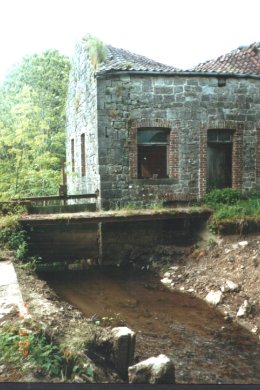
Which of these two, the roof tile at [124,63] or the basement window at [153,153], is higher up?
the roof tile at [124,63]

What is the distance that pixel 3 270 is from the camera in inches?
254

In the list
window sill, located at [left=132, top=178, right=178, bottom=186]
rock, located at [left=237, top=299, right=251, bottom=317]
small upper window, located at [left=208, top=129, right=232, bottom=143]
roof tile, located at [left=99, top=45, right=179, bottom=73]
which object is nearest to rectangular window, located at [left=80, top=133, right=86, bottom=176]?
window sill, located at [left=132, top=178, right=178, bottom=186]

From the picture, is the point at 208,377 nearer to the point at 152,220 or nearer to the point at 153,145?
the point at 152,220

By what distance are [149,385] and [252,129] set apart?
1004 centimetres

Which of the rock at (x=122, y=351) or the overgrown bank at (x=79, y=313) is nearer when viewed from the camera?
the overgrown bank at (x=79, y=313)

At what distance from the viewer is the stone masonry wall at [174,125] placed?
10.8 metres

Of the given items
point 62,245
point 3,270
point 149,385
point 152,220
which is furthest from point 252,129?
point 149,385

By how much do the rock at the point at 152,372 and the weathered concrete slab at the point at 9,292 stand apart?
1627mm

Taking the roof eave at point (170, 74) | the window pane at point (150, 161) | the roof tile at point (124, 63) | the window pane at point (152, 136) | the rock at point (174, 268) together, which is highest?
the roof tile at point (124, 63)

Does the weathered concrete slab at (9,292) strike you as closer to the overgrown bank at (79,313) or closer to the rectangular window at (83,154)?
the overgrown bank at (79,313)

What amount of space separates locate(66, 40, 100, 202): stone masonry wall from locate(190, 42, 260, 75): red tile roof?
137 inches

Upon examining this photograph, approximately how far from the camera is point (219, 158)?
1192 centimetres

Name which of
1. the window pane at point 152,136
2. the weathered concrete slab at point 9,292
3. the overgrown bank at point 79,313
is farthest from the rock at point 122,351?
the window pane at point 152,136

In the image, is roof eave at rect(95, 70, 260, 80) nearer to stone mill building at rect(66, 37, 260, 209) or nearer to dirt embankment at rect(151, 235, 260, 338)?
stone mill building at rect(66, 37, 260, 209)
